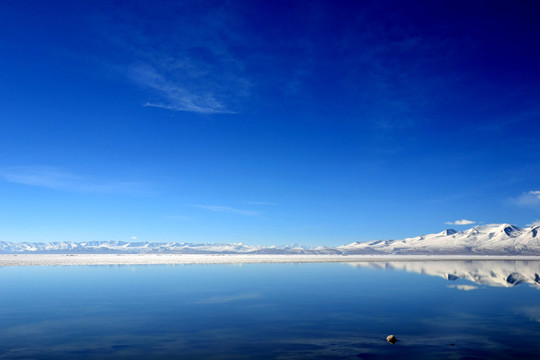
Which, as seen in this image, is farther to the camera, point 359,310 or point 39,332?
point 359,310

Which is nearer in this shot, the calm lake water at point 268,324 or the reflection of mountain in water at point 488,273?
the calm lake water at point 268,324

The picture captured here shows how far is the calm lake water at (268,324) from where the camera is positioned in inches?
652

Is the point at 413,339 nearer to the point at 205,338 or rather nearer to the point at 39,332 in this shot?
the point at 205,338

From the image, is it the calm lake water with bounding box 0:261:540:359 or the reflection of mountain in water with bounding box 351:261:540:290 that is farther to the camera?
the reflection of mountain in water with bounding box 351:261:540:290

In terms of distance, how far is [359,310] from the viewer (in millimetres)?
26656

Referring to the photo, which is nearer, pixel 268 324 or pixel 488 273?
pixel 268 324

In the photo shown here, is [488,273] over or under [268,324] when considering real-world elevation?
over

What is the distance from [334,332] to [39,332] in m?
14.1

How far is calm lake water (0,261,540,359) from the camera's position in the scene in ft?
54.3

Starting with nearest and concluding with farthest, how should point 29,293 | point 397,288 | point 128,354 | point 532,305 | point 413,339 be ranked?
point 128,354 < point 413,339 < point 532,305 < point 29,293 < point 397,288

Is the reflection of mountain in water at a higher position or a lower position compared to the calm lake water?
higher

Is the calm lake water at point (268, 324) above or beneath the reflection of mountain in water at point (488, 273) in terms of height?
beneath

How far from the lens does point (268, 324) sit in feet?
72.6

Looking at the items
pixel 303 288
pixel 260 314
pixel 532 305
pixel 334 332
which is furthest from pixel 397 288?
pixel 334 332
